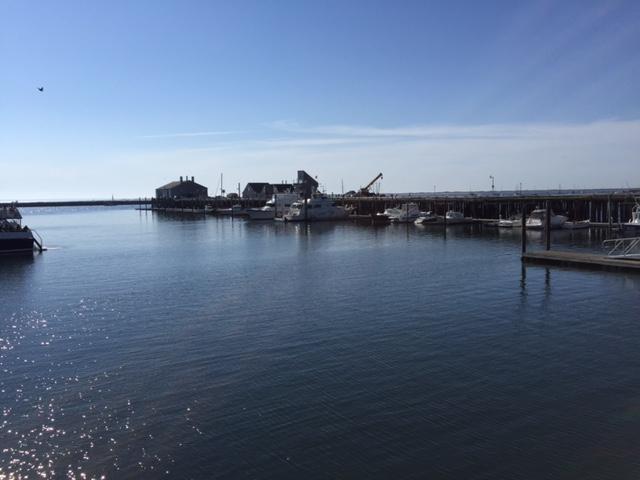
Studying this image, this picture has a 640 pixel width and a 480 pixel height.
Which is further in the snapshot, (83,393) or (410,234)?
(410,234)

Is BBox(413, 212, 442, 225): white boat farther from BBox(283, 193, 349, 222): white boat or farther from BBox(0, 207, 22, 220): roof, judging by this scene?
BBox(0, 207, 22, 220): roof

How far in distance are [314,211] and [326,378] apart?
8955 cm

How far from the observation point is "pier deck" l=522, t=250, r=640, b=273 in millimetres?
35969

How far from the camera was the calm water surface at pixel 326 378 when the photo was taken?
486 inches

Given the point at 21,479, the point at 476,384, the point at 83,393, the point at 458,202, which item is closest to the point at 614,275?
the point at 476,384

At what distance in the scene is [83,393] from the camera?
1636 cm

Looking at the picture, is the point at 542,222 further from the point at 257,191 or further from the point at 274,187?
the point at 257,191

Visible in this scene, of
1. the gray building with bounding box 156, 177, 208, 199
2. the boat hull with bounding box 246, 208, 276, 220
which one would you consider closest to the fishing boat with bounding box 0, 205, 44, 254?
the boat hull with bounding box 246, 208, 276, 220

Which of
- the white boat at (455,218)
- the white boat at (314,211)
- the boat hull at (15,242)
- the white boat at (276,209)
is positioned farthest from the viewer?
the white boat at (276,209)

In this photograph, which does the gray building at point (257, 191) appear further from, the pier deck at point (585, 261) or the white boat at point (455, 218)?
the pier deck at point (585, 261)

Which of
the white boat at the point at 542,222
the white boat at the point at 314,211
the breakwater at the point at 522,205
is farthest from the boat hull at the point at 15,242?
the white boat at the point at 542,222

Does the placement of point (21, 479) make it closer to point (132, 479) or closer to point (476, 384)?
point (132, 479)

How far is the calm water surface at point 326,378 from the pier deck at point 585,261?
6.55 ft

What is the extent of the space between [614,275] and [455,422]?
2617cm
